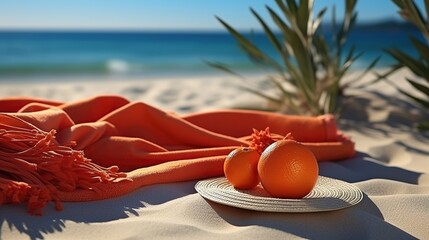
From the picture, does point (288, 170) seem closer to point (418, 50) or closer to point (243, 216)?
point (243, 216)

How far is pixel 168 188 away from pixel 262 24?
1.21m

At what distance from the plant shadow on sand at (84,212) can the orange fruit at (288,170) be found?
31 cm

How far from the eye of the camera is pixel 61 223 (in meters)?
1.43

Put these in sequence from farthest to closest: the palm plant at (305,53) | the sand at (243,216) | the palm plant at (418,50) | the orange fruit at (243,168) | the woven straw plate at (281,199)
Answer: the palm plant at (305,53) → the palm plant at (418,50) → the orange fruit at (243,168) → the woven straw plate at (281,199) → the sand at (243,216)

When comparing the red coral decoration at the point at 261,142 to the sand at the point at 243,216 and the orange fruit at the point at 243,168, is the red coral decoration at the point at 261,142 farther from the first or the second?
the sand at the point at 243,216

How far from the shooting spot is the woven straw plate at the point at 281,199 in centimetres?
148

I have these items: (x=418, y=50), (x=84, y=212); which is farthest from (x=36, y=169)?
(x=418, y=50)

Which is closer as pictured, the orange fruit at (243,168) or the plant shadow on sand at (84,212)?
the plant shadow on sand at (84,212)

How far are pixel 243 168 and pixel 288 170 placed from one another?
146 mm

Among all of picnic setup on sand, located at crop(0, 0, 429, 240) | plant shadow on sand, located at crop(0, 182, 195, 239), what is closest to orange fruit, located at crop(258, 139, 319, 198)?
picnic setup on sand, located at crop(0, 0, 429, 240)

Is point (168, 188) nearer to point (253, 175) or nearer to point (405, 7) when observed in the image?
point (253, 175)

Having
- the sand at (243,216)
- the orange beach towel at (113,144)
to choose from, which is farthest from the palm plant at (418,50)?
the orange beach towel at (113,144)

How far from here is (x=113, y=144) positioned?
1.97 m

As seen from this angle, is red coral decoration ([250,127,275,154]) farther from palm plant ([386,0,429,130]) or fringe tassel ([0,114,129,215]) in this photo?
palm plant ([386,0,429,130])
